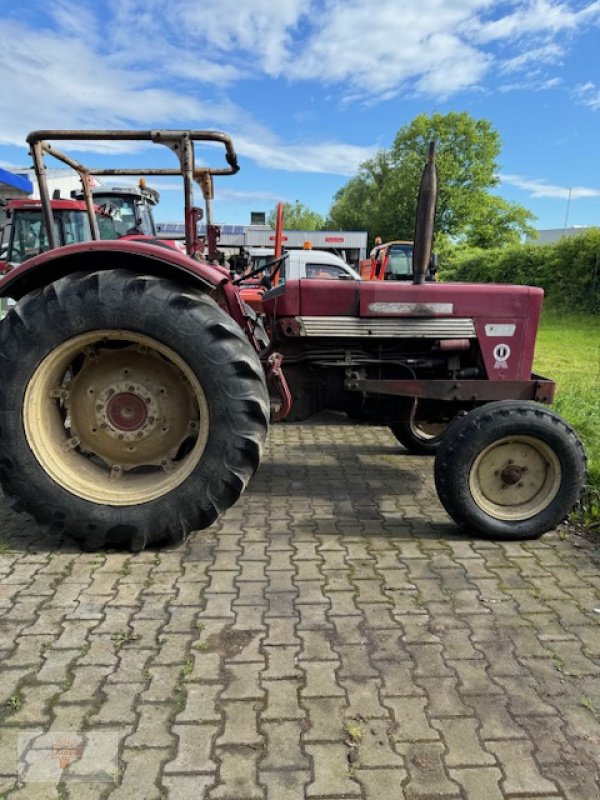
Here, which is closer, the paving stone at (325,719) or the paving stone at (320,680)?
the paving stone at (325,719)

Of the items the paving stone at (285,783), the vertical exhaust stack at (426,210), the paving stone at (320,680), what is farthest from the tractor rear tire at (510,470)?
the paving stone at (285,783)

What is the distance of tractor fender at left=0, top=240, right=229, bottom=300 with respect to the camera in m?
2.85

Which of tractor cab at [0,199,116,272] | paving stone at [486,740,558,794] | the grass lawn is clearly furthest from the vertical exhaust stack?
tractor cab at [0,199,116,272]

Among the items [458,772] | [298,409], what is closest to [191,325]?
[298,409]

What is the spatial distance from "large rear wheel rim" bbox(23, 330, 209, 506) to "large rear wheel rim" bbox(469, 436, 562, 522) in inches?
57.8

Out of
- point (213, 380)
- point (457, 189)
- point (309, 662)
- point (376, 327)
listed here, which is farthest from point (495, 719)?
point (457, 189)

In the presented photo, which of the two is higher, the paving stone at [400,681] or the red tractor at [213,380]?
the red tractor at [213,380]

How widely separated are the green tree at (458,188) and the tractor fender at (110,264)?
119 ft

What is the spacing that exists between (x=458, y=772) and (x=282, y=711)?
0.54 m

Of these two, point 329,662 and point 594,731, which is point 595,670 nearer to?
point 594,731

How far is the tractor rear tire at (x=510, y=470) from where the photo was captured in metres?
3.02

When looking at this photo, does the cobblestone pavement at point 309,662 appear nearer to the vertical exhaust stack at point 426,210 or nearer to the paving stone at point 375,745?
the paving stone at point 375,745

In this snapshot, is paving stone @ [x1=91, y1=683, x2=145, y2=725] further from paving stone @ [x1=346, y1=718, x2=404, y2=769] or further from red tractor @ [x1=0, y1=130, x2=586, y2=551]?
red tractor @ [x1=0, y1=130, x2=586, y2=551]

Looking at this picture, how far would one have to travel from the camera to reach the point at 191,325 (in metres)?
2.79
